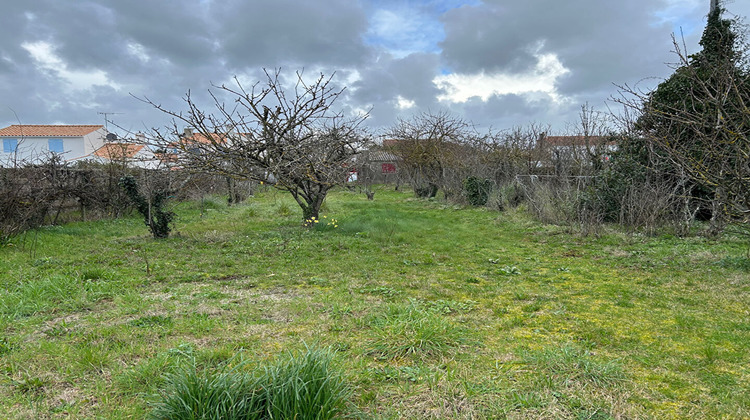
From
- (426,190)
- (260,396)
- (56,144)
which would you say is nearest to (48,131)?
(56,144)

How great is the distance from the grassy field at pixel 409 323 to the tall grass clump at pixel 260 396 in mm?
209

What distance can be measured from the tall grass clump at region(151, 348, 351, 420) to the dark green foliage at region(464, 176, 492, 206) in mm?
14582

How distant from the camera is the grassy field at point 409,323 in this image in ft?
8.76

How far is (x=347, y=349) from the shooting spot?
11.2 feet

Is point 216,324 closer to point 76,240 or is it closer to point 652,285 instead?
point 652,285

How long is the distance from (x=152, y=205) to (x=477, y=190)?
11645mm

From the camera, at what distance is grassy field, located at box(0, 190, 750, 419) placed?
2.67 m

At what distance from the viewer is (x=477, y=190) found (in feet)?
54.6

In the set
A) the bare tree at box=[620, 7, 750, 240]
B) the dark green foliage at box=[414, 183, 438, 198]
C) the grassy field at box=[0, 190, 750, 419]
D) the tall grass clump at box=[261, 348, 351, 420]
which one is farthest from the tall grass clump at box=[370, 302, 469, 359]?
the dark green foliage at box=[414, 183, 438, 198]

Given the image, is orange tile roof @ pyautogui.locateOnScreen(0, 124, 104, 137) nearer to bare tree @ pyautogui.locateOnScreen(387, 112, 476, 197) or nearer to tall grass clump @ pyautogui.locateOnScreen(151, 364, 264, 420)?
bare tree @ pyautogui.locateOnScreen(387, 112, 476, 197)

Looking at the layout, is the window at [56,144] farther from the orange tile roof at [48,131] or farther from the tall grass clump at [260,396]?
the tall grass clump at [260,396]

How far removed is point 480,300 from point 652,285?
2.57 meters

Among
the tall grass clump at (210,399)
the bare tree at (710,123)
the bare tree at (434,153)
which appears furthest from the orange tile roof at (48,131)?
the tall grass clump at (210,399)

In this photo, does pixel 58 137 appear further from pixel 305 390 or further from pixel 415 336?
pixel 305 390
